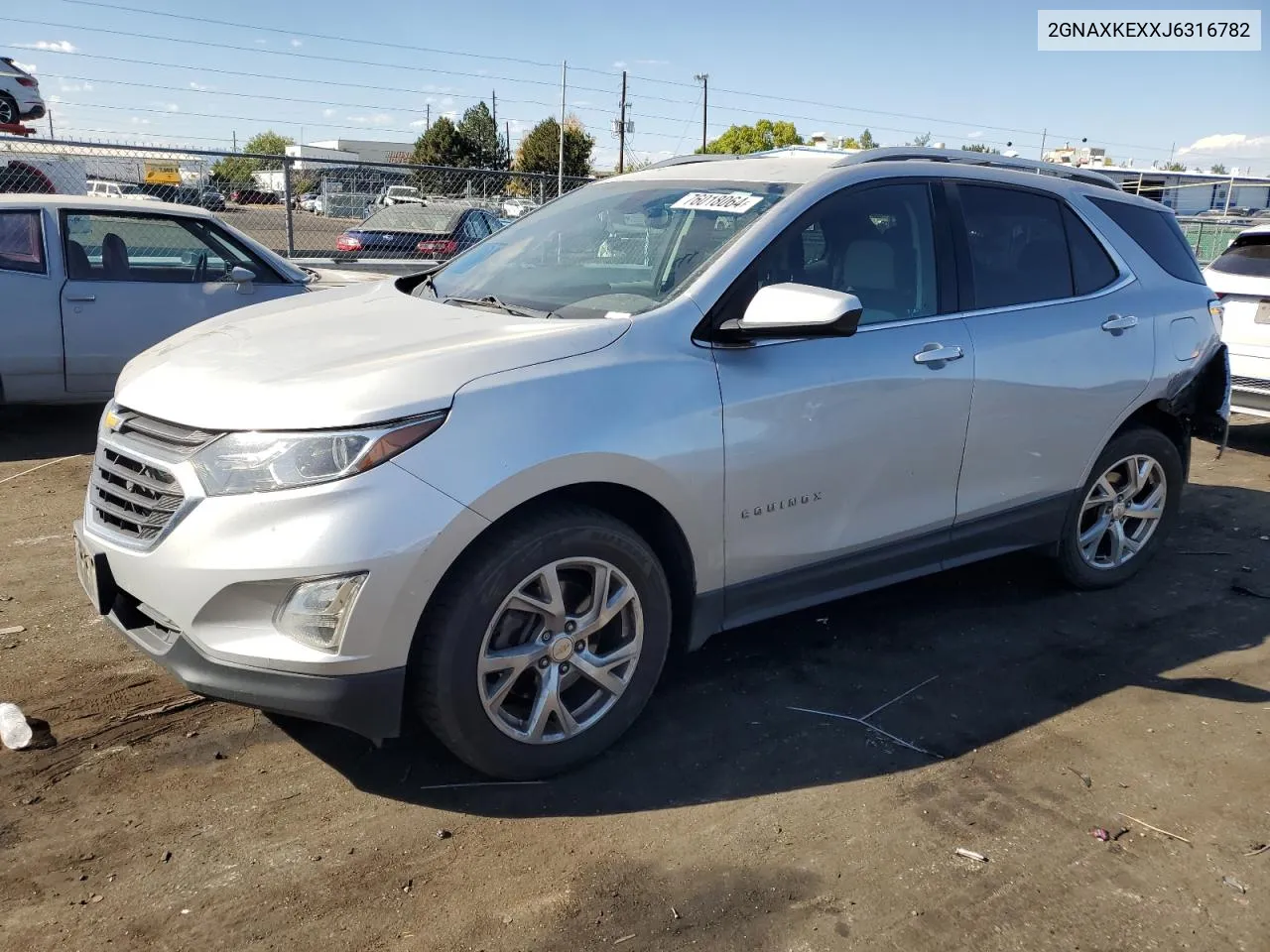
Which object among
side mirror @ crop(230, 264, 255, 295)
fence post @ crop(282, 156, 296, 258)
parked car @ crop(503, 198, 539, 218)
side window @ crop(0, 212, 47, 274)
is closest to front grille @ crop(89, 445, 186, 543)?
side window @ crop(0, 212, 47, 274)

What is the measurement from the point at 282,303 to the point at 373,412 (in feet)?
5.03

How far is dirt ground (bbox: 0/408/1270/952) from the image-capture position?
8.20ft

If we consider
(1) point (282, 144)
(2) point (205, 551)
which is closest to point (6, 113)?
(2) point (205, 551)

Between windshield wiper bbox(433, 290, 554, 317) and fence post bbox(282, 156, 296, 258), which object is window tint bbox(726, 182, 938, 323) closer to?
windshield wiper bbox(433, 290, 554, 317)

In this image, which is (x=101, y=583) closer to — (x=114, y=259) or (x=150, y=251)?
(x=114, y=259)

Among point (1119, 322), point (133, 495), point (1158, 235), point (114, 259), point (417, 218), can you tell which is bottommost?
point (133, 495)

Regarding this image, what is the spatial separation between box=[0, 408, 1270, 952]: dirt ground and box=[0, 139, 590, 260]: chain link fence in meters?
8.48

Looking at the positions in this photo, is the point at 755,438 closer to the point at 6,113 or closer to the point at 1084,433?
the point at 1084,433

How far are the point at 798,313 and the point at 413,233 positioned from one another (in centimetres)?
1056

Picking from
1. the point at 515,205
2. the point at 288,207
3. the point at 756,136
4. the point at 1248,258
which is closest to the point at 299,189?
the point at 288,207

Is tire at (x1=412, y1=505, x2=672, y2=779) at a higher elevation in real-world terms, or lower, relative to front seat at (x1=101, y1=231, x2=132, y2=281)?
lower

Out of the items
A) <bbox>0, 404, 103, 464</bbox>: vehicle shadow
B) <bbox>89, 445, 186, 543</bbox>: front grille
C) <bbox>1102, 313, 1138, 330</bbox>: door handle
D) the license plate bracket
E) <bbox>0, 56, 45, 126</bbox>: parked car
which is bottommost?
<bbox>0, 404, 103, 464</bbox>: vehicle shadow

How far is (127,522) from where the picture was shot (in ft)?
9.37

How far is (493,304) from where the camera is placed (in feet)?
11.6
